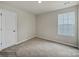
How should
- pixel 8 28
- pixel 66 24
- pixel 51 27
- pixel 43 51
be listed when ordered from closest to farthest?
pixel 43 51 → pixel 8 28 → pixel 66 24 → pixel 51 27

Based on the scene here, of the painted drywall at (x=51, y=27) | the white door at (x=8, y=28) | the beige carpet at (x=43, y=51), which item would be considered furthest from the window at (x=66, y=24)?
the white door at (x=8, y=28)

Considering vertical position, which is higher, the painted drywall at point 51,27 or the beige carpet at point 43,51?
the painted drywall at point 51,27

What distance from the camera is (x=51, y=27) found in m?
6.08

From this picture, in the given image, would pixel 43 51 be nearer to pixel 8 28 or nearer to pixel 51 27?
pixel 8 28

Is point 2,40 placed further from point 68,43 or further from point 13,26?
point 68,43

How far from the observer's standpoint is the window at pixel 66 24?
472 centimetres

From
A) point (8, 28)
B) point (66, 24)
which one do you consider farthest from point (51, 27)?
point (8, 28)

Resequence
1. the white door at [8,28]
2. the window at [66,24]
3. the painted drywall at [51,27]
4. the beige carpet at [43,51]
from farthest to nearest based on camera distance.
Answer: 1. the painted drywall at [51,27]
2. the window at [66,24]
3. the white door at [8,28]
4. the beige carpet at [43,51]

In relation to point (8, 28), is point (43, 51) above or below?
below

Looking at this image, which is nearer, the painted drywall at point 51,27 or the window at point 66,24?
the window at point 66,24

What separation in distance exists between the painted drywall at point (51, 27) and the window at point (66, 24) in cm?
21

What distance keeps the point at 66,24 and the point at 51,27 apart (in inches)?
47.0

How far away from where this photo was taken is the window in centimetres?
472

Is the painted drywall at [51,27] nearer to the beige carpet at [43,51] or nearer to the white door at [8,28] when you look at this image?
the beige carpet at [43,51]
